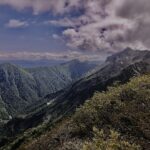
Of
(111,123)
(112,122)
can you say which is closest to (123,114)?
(112,122)

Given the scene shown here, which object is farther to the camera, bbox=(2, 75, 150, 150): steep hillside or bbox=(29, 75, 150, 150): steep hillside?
bbox=(29, 75, 150, 150): steep hillside

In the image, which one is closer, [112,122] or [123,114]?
[112,122]

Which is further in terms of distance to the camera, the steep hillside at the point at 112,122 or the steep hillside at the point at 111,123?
the steep hillside at the point at 112,122

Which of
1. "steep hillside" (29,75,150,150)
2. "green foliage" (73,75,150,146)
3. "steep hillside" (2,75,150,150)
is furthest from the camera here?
"green foliage" (73,75,150,146)

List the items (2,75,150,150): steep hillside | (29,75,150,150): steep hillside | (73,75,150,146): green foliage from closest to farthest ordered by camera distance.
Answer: (2,75,150,150): steep hillside → (29,75,150,150): steep hillside → (73,75,150,146): green foliage

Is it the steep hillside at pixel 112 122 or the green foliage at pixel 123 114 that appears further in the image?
the green foliage at pixel 123 114

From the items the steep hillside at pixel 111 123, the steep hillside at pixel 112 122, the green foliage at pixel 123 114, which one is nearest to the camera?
the steep hillside at pixel 111 123

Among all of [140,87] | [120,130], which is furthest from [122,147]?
[140,87]

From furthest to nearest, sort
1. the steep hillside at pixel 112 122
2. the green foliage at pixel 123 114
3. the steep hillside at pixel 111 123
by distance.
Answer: the green foliage at pixel 123 114 < the steep hillside at pixel 112 122 < the steep hillside at pixel 111 123

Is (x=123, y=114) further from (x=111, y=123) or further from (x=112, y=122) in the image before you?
(x=111, y=123)

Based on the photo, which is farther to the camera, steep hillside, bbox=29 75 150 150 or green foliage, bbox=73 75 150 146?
green foliage, bbox=73 75 150 146

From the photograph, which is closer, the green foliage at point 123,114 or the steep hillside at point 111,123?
the steep hillside at point 111,123
